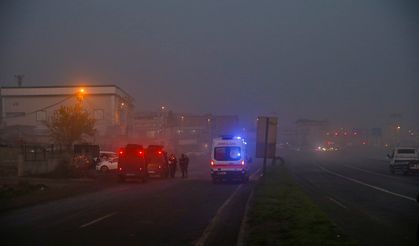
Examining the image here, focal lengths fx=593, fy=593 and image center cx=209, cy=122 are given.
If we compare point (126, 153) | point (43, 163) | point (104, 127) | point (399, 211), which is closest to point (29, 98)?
point (104, 127)

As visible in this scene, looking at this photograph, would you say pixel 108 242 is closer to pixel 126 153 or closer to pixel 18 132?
pixel 126 153

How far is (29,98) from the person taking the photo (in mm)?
96750

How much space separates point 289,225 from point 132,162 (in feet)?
76.0

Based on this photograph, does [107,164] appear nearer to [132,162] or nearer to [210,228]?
[132,162]

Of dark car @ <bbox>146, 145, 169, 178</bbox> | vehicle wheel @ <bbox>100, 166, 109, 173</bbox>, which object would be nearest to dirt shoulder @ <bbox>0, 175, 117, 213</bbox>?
dark car @ <bbox>146, 145, 169, 178</bbox>

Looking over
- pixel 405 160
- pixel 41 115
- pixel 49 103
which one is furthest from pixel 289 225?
pixel 49 103

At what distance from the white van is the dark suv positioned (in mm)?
22898

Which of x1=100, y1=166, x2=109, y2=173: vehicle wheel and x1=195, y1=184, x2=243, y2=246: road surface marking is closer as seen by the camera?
x1=195, y1=184, x2=243, y2=246: road surface marking

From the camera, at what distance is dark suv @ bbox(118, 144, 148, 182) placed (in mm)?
37875

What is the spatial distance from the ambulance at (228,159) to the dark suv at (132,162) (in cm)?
458

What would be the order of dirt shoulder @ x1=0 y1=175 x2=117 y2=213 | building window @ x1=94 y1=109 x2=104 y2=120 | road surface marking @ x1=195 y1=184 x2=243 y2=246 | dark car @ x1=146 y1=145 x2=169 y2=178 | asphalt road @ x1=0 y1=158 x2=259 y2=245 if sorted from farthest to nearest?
building window @ x1=94 y1=109 x2=104 y2=120 → dark car @ x1=146 y1=145 x2=169 y2=178 → dirt shoulder @ x1=0 y1=175 x2=117 y2=213 → asphalt road @ x1=0 y1=158 x2=259 y2=245 → road surface marking @ x1=195 y1=184 x2=243 y2=246

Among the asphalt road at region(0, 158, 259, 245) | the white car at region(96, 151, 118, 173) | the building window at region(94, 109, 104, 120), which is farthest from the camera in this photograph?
the building window at region(94, 109, 104, 120)

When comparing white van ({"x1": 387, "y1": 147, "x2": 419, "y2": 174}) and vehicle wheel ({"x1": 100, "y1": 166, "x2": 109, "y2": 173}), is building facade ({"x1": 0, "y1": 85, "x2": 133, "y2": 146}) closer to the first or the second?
vehicle wheel ({"x1": 100, "y1": 166, "x2": 109, "y2": 173})

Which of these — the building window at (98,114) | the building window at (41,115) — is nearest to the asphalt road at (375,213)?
the building window at (98,114)
